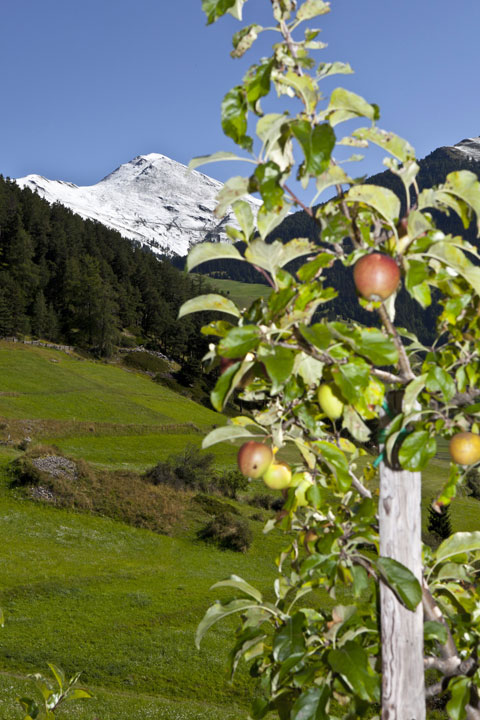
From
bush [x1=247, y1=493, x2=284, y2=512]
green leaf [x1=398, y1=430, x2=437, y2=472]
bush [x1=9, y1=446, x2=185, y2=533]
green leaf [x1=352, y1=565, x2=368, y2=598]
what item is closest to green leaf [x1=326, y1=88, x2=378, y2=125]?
green leaf [x1=398, y1=430, x2=437, y2=472]

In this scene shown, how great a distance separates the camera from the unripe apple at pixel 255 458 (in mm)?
1905

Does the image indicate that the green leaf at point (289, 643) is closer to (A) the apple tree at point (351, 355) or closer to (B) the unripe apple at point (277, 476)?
(A) the apple tree at point (351, 355)

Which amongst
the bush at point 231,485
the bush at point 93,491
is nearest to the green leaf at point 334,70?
the bush at point 93,491

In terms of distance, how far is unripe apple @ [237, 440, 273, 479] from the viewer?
75.0 inches

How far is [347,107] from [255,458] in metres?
1.17

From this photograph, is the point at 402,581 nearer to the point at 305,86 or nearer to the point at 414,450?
the point at 414,450

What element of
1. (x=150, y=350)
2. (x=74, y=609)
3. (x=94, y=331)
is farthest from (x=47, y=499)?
(x=150, y=350)

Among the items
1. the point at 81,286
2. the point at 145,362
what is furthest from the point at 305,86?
the point at 81,286

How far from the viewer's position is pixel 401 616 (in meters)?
1.71

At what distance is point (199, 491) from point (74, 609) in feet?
49.7

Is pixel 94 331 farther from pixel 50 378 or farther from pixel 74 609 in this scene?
pixel 74 609

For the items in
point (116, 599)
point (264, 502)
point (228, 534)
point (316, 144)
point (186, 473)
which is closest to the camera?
point (316, 144)

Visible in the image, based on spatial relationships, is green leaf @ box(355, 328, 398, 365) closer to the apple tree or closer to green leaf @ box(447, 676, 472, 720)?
the apple tree

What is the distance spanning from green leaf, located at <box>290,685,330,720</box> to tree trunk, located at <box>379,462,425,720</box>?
0.19 metres
